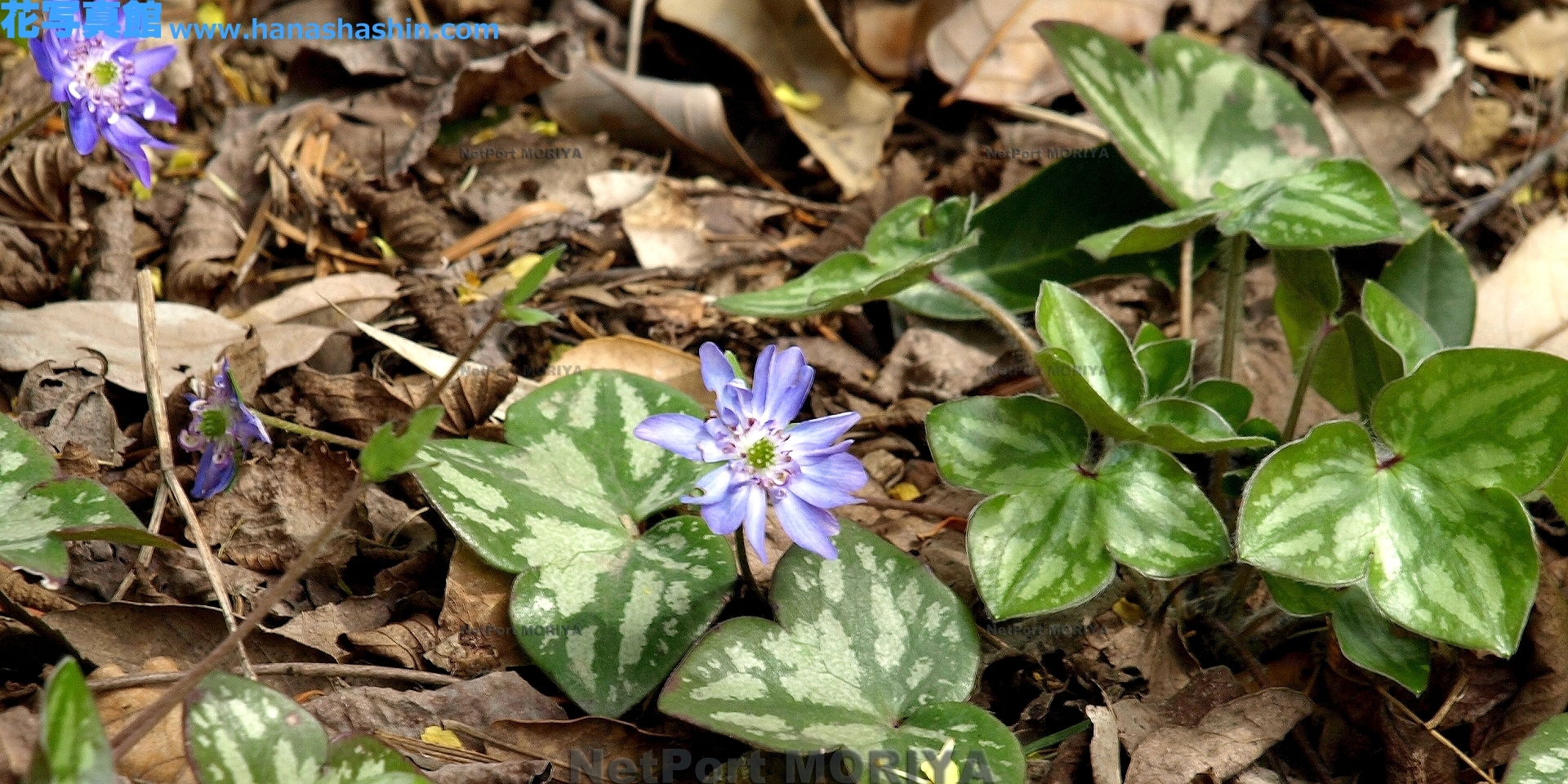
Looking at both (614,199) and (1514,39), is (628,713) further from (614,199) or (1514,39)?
(1514,39)

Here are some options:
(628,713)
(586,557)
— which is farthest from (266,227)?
(628,713)

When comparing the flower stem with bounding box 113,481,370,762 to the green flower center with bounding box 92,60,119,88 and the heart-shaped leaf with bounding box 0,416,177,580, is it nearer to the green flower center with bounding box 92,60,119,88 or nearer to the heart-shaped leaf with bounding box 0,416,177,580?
the heart-shaped leaf with bounding box 0,416,177,580

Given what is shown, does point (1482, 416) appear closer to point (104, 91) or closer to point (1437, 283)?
point (1437, 283)

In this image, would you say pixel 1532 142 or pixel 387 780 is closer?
pixel 387 780

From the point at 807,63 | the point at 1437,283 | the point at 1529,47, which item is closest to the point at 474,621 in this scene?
the point at 807,63

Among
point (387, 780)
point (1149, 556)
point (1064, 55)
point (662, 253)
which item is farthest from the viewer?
point (662, 253)

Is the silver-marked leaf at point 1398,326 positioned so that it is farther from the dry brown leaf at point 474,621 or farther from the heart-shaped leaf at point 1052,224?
the dry brown leaf at point 474,621

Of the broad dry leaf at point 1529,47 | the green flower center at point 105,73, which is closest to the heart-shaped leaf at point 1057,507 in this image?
the green flower center at point 105,73
